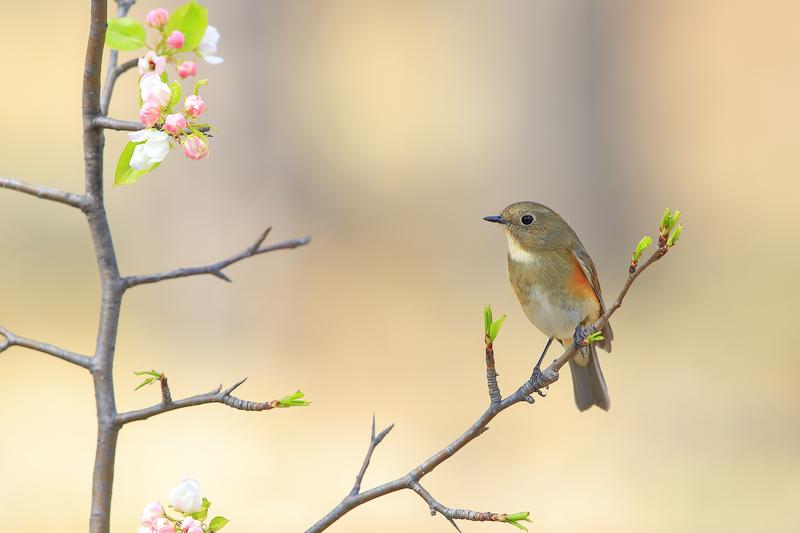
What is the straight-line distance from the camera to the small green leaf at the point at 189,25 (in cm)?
159

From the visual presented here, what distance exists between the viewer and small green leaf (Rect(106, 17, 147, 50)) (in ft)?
4.95

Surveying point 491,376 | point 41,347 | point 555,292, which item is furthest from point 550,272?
point 41,347

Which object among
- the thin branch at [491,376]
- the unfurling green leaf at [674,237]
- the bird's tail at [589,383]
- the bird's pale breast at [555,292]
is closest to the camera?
the unfurling green leaf at [674,237]

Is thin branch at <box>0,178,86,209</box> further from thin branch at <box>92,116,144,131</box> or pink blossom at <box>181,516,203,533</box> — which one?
pink blossom at <box>181,516,203,533</box>

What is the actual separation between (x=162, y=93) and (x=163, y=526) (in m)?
0.63

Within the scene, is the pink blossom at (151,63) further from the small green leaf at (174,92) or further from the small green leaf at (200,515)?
the small green leaf at (200,515)

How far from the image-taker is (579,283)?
3.53 meters

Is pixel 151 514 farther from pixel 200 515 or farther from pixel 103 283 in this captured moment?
pixel 103 283

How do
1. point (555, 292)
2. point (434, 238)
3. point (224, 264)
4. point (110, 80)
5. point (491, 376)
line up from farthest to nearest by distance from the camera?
point (434, 238), point (555, 292), point (491, 376), point (110, 80), point (224, 264)

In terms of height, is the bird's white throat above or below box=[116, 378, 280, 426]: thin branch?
above

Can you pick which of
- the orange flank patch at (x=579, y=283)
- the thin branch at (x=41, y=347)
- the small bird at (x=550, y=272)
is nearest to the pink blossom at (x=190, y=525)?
the thin branch at (x=41, y=347)

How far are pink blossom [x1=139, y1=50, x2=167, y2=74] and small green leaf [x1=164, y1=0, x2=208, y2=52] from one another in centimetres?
4

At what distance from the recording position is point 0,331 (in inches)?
59.2

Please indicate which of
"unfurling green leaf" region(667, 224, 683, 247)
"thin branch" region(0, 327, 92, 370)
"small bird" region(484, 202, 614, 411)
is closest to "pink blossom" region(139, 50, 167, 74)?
"thin branch" region(0, 327, 92, 370)
